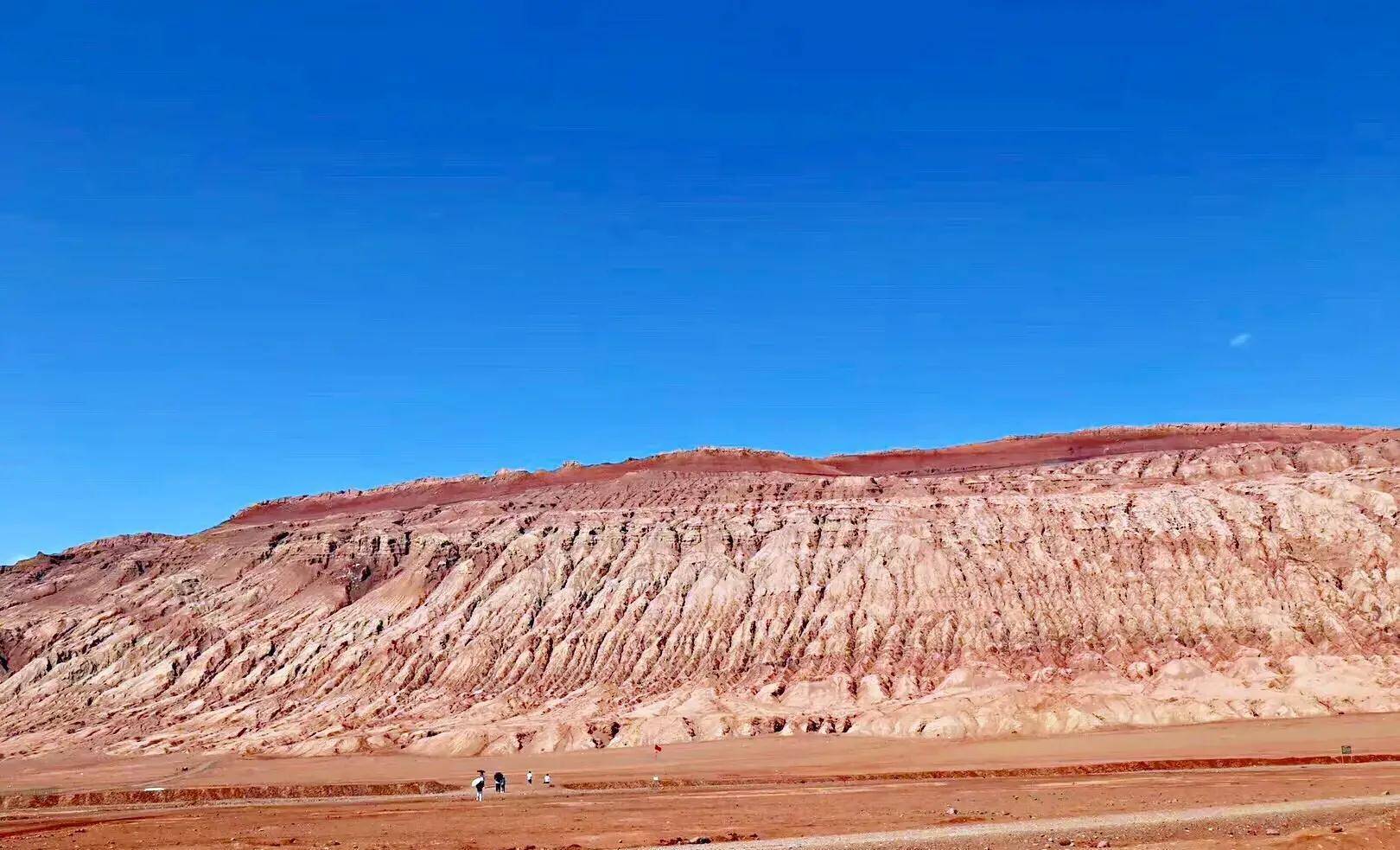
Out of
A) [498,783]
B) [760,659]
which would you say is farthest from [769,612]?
[498,783]

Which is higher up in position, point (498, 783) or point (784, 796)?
point (498, 783)

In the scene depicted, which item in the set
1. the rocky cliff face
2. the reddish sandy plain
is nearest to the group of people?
the reddish sandy plain

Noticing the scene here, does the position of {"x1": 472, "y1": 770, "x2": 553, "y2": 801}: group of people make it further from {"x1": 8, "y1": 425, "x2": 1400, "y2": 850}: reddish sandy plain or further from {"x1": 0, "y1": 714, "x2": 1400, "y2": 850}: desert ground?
{"x1": 8, "y1": 425, "x2": 1400, "y2": 850}: reddish sandy plain

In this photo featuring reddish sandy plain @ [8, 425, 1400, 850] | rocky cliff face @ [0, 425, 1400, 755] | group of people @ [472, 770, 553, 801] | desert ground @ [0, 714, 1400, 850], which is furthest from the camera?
rocky cliff face @ [0, 425, 1400, 755]

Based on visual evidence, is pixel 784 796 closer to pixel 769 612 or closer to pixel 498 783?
pixel 498 783

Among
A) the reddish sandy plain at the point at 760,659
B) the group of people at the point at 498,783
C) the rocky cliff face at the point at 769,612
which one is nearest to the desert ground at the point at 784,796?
the reddish sandy plain at the point at 760,659

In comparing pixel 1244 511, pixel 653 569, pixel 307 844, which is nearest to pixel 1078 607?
pixel 1244 511
